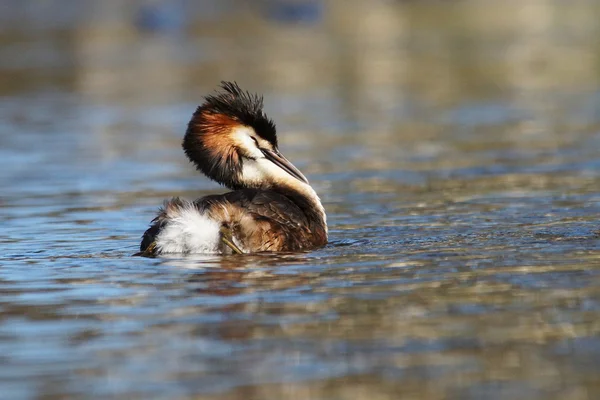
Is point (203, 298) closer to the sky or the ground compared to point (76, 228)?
closer to the ground

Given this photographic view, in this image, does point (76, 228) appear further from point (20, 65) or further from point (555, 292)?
point (20, 65)

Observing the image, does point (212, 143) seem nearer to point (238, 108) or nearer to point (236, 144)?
point (236, 144)

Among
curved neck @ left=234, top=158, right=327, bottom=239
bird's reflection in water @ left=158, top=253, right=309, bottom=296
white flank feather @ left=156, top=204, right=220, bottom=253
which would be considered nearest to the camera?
bird's reflection in water @ left=158, top=253, right=309, bottom=296

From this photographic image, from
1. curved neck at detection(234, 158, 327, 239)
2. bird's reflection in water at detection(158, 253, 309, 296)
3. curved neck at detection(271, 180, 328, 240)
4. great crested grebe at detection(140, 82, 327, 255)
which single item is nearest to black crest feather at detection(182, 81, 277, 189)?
great crested grebe at detection(140, 82, 327, 255)

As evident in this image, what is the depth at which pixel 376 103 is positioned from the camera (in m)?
21.1

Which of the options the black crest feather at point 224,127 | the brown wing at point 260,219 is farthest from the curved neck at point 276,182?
the brown wing at point 260,219

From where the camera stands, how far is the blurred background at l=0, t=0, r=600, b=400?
5.92 meters

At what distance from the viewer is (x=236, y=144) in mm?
9477

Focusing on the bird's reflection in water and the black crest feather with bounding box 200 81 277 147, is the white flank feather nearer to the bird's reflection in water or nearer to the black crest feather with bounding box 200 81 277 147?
the bird's reflection in water

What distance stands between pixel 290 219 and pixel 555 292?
2356mm

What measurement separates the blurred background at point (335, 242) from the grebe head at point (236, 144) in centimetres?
70

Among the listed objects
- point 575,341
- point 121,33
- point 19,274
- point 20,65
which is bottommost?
point 575,341

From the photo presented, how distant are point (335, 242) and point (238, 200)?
104 centimetres

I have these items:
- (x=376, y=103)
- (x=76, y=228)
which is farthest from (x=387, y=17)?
(x=76, y=228)
